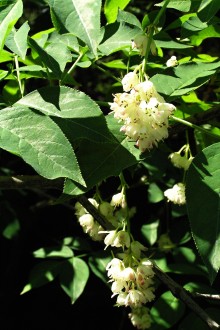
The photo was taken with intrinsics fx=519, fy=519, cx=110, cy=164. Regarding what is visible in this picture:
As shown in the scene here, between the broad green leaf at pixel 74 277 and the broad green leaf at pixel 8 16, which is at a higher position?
the broad green leaf at pixel 8 16

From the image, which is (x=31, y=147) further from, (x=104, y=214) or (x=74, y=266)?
(x=74, y=266)

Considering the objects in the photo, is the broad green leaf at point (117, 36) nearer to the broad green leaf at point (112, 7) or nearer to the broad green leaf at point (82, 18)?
the broad green leaf at point (112, 7)

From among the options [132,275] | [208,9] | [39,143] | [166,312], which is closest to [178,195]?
[166,312]

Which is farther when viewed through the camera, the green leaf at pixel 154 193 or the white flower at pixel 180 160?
the green leaf at pixel 154 193

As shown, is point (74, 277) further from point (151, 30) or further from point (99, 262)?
point (151, 30)

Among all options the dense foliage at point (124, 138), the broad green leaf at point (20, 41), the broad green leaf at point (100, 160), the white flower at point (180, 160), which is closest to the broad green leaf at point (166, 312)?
the dense foliage at point (124, 138)

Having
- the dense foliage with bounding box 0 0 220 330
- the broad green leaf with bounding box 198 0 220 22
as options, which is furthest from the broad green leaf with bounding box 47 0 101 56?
the broad green leaf with bounding box 198 0 220 22
